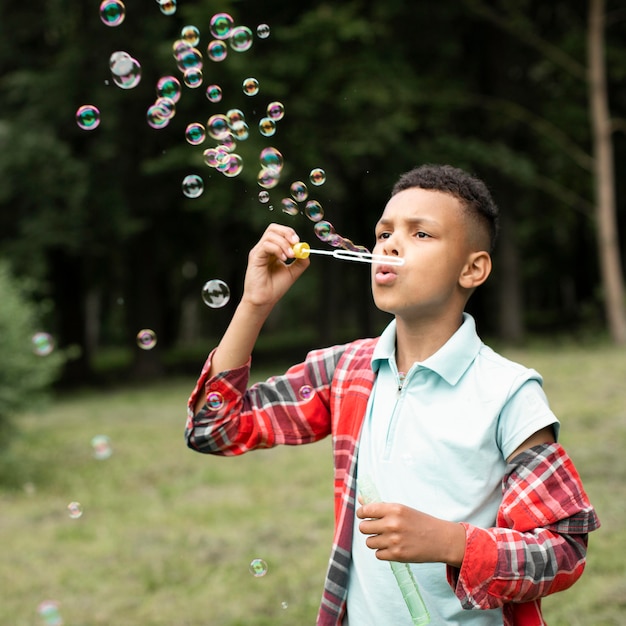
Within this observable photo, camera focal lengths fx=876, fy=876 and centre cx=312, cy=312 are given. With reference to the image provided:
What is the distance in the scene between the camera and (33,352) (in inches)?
270

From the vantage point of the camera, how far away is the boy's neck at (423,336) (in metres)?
1.92

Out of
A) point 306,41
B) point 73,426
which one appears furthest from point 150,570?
point 306,41

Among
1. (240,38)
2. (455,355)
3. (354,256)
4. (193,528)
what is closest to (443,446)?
(455,355)

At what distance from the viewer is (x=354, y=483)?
6.15ft

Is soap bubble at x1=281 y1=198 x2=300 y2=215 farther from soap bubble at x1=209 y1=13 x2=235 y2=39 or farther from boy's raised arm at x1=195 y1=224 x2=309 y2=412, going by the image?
soap bubble at x1=209 y1=13 x2=235 y2=39

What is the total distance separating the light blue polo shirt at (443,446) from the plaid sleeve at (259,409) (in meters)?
0.19

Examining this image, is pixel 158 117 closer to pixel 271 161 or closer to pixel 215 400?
pixel 271 161

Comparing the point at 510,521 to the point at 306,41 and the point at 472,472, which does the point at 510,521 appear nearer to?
the point at 472,472

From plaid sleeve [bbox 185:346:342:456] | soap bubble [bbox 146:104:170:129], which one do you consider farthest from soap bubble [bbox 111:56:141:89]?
plaid sleeve [bbox 185:346:342:456]

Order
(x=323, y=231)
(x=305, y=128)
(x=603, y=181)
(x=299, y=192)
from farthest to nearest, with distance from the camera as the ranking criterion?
(x=603, y=181) → (x=305, y=128) → (x=299, y=192) → (x=323, y=231)

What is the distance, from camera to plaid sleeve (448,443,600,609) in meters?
1.54

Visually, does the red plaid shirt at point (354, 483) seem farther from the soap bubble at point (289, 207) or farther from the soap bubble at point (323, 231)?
the soap bubble at point (289, 207)

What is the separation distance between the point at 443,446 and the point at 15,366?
18.1ft

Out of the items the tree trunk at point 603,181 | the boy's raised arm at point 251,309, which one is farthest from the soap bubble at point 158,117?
the tree trunk at point 603,181
